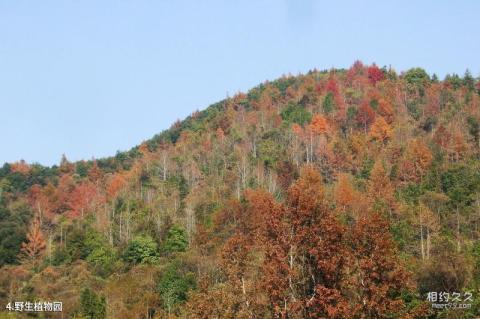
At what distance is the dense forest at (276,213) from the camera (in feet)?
70.2

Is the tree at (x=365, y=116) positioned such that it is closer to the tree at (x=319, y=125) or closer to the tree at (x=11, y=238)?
the tree at (x=319, y=125)

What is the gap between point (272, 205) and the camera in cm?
2220

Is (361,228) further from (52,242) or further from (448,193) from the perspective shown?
(52,242)

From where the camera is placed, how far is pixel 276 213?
2178 centimetres

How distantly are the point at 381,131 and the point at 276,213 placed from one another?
5352cm

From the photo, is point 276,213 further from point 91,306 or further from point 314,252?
point 91,306

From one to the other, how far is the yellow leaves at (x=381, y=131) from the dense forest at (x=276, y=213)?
0.71 ft

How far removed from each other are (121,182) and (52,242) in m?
17.2

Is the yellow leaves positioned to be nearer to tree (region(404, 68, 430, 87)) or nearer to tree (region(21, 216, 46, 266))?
tree (region(404, 68, 430, 87))

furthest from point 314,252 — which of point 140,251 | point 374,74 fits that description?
point 374,74

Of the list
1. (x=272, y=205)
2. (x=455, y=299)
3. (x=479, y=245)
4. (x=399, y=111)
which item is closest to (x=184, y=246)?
(x=479, y=245)

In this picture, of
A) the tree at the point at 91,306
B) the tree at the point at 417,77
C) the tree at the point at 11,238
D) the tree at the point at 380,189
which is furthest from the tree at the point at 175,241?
the tree at the point at 417,77

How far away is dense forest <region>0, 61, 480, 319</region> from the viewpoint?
21391mm

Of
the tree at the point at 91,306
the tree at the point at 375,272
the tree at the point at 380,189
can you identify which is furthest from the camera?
the tree at the point at 380,189
